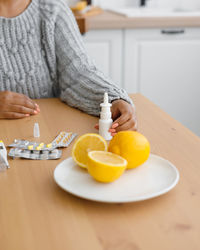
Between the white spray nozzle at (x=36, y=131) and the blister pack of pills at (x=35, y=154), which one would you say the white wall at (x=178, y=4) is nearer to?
the white spray nozzle at (x=36, y=131)

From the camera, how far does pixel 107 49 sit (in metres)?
2.62

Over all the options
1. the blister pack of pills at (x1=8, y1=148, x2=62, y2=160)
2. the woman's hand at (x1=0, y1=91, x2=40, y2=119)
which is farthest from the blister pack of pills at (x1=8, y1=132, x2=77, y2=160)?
the woman's hand at (x1=0, y1=91, x2=40, y2=119)

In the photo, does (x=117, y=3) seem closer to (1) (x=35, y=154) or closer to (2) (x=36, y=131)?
(2) (x=36, y=131)

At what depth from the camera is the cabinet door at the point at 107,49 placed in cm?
257

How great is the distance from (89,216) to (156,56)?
214cm

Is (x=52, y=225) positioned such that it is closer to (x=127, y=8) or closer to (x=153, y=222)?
(x=153, y=222)

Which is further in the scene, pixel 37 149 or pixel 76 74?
pixel 76 74

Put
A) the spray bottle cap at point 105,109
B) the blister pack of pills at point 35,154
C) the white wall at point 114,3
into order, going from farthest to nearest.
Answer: the white wall at point 114,3 < the spray bottle cap at point 105,109 < the blister pack of pills at point 35,154

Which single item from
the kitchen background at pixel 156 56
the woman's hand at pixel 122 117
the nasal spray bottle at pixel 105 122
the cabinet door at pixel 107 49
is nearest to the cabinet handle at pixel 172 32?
the kitchen background at pixel 156 56

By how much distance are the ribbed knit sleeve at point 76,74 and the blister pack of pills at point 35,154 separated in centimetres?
31

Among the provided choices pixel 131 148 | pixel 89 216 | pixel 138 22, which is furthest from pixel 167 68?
pixel 89 216

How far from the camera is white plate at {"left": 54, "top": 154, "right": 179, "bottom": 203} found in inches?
27.9

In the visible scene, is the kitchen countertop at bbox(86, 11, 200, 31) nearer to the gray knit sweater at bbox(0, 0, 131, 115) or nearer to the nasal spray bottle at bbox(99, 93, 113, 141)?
the gray knit sweater at bbox(0, 0, 131, 115)

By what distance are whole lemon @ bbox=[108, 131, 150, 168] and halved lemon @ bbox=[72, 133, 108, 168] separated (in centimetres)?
3
